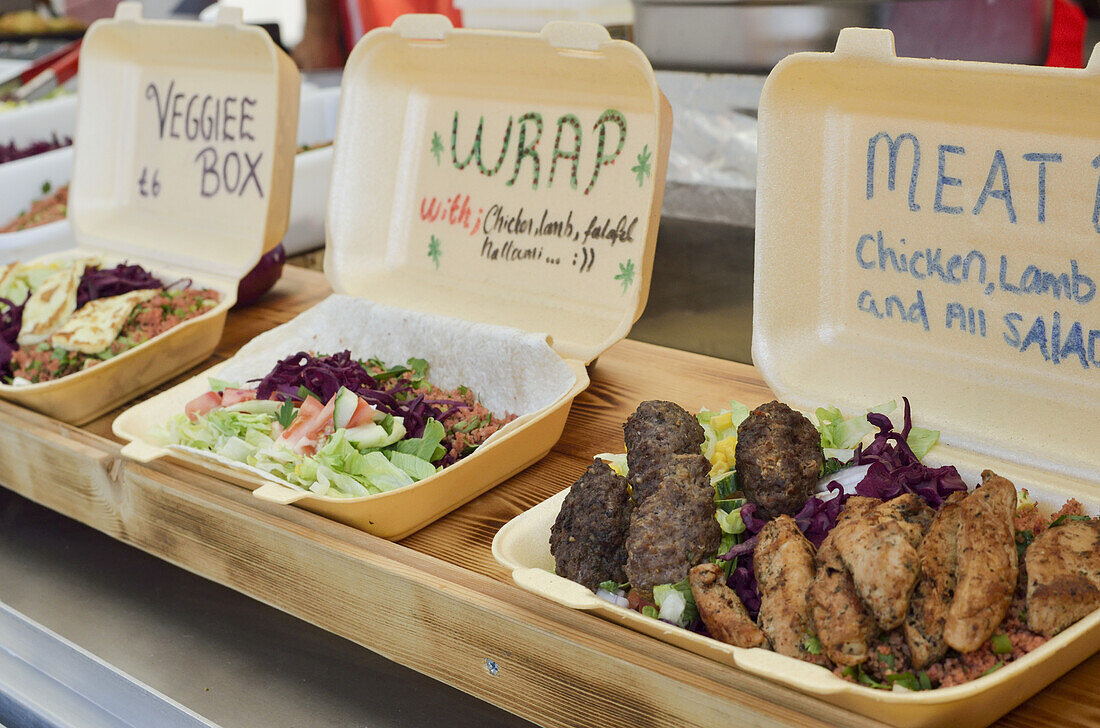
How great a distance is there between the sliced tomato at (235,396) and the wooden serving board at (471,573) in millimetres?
165

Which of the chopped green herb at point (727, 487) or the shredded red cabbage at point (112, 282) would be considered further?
the shredded red cabbage at point (112, 282)

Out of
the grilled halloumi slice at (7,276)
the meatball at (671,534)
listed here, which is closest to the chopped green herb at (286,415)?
the meatball at (671,534)

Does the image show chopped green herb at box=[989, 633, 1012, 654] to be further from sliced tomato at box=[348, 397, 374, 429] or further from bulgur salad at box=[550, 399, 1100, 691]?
sliced tomato at box=[348, 397, 374, 429]

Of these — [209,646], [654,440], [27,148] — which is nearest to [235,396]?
[209,646]

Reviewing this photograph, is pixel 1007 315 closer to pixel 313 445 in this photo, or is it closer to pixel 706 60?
pixel 313 445

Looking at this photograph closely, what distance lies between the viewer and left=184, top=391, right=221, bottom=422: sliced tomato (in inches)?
62.2

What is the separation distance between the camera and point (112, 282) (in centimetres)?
202

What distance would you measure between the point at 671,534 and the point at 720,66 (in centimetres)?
135

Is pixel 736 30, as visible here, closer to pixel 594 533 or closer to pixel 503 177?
pixel 503 177

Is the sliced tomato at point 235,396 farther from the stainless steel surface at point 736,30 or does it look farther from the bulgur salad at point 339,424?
the stainless steel surface at point 736,30

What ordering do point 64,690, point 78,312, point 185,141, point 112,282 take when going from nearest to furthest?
1. point 64,690
2. point 78,312
3. point 112,282
4. point 185,141

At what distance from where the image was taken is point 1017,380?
124 centimetres

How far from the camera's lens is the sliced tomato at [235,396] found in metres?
1.58

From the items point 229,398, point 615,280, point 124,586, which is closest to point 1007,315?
point 615,280
